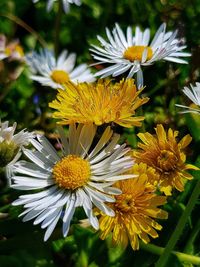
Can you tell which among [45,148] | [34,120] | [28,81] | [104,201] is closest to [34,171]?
[45,148]

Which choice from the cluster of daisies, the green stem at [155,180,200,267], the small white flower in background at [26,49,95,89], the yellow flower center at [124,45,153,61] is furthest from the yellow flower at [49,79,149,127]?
the small white flower in background at [26,49,95,89]

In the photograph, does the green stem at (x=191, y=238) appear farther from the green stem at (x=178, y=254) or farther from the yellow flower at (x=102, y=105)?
the yellow flower at (x=102, y=105)

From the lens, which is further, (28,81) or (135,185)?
(28,81)

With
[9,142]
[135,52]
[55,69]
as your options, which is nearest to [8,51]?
[55,69]

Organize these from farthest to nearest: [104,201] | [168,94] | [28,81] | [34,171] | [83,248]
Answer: [28,81] < [168,94] < [83,248] < [34,171] < [104,201]

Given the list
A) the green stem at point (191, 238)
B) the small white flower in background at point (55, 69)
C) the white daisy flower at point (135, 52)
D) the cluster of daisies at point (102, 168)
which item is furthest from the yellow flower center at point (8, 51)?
the green stem at point (191, 238)

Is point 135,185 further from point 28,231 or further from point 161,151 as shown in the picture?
point 28,231

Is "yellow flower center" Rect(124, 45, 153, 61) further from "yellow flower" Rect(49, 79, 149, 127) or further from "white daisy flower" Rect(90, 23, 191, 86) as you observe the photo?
"yellow flower" Rect(49, 79, 149, 127)
